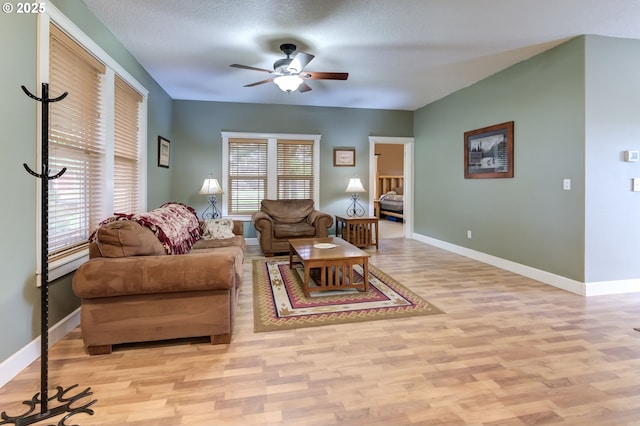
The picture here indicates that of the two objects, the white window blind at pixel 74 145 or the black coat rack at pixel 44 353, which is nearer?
the black coat rack at pixel 44 353

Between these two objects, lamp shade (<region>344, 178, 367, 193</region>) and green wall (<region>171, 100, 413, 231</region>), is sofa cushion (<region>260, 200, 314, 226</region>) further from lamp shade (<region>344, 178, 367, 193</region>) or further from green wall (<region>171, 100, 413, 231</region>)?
lamp shade (<region>344, 178, 367, 193</region>)

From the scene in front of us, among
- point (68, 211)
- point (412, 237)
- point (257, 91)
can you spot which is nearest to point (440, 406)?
point (68, 211)

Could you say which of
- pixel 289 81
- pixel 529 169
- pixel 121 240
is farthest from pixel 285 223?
pixel 529 169

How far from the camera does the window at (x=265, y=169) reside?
591 cm

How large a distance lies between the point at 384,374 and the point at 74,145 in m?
2.81

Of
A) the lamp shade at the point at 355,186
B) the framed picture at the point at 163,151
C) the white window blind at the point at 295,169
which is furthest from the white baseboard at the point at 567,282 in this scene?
the framed picture at the point at 163,151

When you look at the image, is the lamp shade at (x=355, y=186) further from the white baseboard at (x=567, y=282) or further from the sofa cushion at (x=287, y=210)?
the white baseboard at (x=567, y=282)

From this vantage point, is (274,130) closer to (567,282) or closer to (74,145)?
(74,145)

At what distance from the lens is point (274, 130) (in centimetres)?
596

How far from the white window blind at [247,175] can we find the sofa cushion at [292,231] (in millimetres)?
1070

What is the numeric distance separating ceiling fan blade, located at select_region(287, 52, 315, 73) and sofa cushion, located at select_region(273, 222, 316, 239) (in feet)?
7.78

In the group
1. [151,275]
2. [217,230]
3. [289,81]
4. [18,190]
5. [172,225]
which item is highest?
[289,81]

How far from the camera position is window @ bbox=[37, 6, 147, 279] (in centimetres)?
229

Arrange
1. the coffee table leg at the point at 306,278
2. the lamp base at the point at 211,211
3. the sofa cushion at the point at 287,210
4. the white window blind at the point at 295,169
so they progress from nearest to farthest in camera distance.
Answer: the coffee table leg at the point at 306,278, the sofa cushion at the point at 287,210, the lamp base at the point at 211,211, the white window blind at the point at 295,169
